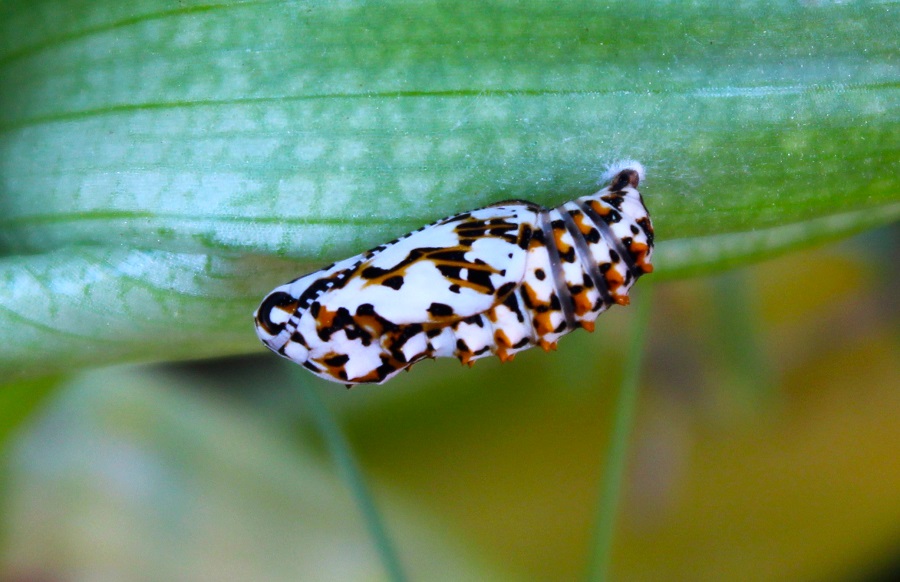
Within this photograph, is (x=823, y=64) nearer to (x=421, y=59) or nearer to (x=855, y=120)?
(x=855, y=120)

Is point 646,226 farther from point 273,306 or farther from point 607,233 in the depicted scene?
point 273,306

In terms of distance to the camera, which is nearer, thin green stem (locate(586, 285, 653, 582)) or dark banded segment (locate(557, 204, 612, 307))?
dark banded segment (locate(557, 204, 612, 307))

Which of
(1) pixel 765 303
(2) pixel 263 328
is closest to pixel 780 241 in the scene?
(2) pixel 263 328

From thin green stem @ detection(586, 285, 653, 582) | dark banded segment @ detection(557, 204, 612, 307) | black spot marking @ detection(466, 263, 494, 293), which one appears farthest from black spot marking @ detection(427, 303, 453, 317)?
thin green stem @ detection(586, 285, 653, 582)

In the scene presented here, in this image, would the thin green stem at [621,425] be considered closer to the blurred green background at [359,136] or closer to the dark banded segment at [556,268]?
the blurred green background at [359,136]

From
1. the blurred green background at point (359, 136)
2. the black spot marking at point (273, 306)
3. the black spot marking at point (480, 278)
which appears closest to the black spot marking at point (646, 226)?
the blurred green background at point (359, 136)

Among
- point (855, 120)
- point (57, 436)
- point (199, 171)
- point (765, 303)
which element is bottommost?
point (765, 303)

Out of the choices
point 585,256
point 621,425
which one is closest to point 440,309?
point 585,256

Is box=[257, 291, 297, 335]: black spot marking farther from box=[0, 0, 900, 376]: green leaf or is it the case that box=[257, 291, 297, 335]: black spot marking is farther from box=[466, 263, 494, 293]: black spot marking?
box=[466, 263, 494, 293]: black spot marking
